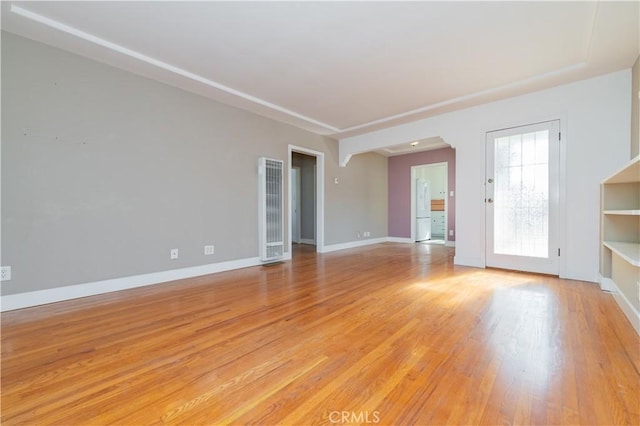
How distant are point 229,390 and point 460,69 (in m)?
3.71

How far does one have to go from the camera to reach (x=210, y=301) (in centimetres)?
269

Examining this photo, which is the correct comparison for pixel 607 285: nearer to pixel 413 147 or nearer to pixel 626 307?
pixel 626 307

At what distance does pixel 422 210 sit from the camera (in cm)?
768

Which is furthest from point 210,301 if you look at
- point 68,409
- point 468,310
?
point 468,310

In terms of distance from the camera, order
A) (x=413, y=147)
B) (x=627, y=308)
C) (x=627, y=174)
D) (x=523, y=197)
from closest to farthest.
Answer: (x=627, y=308) < (x=627, y=174) < (x=523, y=197) < (x=413, y=147)

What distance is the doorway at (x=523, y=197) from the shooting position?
359 cm

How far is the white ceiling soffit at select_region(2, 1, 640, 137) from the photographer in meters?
2.22

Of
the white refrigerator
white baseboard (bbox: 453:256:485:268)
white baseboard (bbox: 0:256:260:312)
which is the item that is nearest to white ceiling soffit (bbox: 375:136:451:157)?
the white refrigerator

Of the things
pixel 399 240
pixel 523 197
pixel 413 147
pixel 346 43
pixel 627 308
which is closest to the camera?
pixel 627 308

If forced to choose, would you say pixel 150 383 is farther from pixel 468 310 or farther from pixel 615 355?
pixel 615 355

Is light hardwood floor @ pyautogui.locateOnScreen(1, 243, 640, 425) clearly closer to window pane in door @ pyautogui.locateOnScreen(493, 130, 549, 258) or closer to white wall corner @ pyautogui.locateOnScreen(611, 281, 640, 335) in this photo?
white wall corner @ pyautogui.locateOnScreen(611, 281, 640, 335)

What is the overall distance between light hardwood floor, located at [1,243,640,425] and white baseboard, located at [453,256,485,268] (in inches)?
49.2

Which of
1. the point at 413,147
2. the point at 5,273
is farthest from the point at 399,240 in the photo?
the point at 5,273

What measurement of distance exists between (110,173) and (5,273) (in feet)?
4.02
